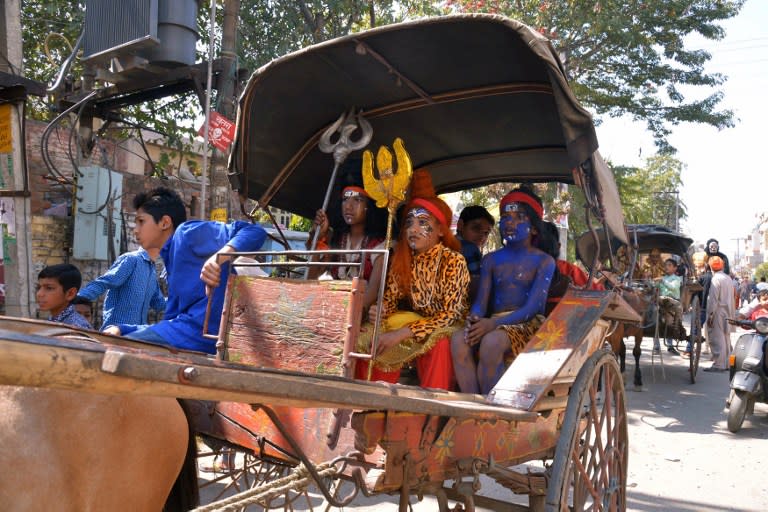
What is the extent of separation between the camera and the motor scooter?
6.46 meters

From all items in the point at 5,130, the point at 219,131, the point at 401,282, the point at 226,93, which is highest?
the point at 226,93

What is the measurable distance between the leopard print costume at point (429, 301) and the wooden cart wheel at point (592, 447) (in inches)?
28.0

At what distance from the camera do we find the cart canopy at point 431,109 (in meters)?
3.04

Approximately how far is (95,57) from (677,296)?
9.02 metres

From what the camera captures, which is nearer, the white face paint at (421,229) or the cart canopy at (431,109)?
the cart canopy at (431,109)

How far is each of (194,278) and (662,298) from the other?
824 cm

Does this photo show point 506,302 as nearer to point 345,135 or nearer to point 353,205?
point 353,205

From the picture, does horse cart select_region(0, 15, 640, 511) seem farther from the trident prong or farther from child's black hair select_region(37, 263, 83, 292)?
child's black hair select_region(37, 263, 83, 292)

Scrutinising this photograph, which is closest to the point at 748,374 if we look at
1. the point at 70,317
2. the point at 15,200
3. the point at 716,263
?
the point at 716,263

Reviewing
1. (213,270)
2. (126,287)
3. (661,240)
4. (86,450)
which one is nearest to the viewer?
(86,450)

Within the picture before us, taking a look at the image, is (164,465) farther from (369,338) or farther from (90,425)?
(369,338)

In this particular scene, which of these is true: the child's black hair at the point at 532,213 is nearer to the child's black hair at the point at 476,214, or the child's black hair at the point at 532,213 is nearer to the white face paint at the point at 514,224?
the white face paint at the point at 514,224

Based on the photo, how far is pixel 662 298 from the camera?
9680 mm

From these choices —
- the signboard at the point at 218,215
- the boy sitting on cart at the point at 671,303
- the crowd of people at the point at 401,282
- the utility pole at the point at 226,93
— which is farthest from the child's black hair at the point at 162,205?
the boy sitting on cart at the point at 671,303
